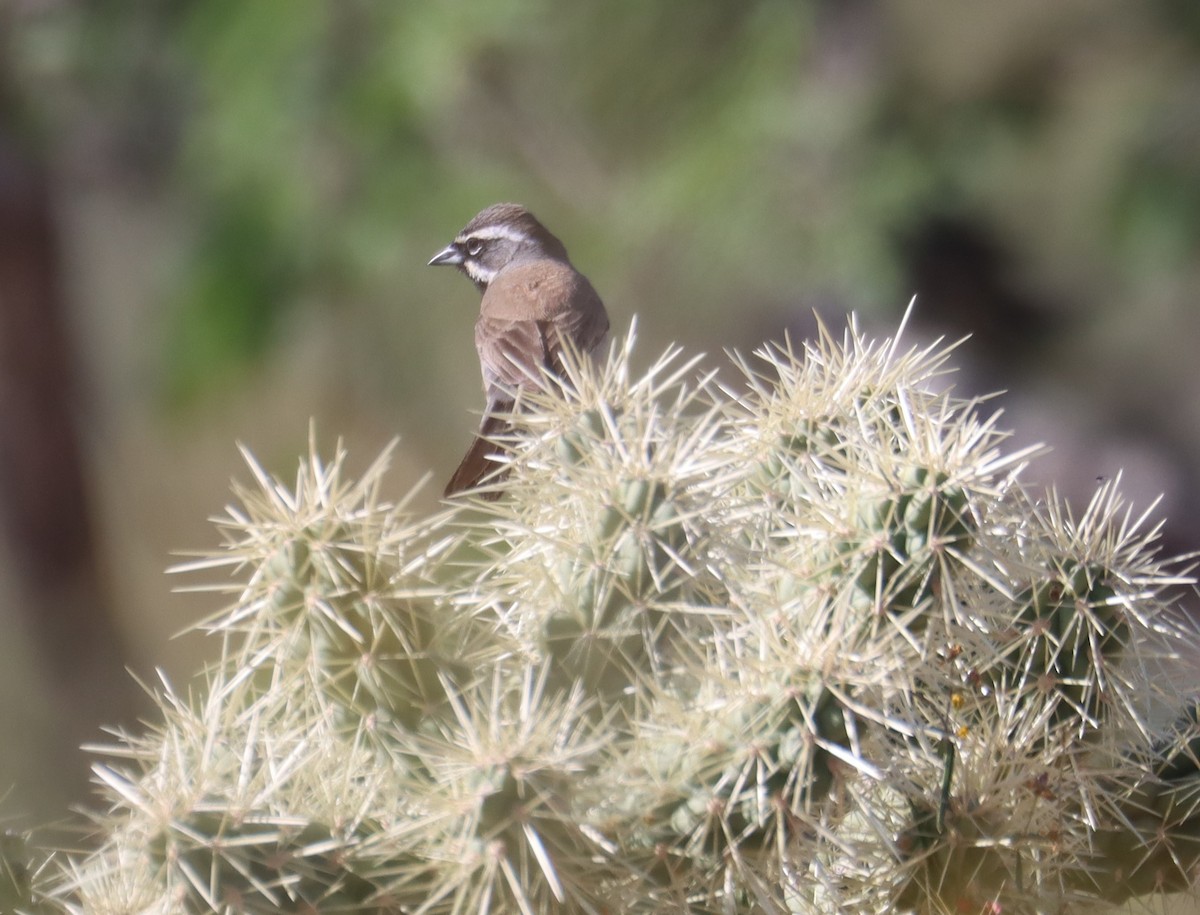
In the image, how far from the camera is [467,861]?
1.32m

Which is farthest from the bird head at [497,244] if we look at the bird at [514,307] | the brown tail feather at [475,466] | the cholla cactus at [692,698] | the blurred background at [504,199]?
the blurred background at [504,199]

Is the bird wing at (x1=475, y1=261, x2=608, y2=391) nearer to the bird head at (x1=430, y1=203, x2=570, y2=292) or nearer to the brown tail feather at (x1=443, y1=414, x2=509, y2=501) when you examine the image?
the bird head at (x1=430, y1=203, x2=570, y2=292)

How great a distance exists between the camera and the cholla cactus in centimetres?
139

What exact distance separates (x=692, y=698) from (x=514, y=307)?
117cm

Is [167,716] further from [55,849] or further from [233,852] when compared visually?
[233,852]

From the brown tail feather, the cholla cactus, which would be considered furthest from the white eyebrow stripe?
the cholla cactus

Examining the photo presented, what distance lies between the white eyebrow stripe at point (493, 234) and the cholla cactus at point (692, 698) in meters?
0.99

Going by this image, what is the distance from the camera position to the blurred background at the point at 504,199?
674 centimetres

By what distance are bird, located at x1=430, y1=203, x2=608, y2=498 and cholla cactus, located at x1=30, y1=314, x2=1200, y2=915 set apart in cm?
49

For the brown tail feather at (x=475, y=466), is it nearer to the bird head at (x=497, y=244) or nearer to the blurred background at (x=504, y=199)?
the bird head at (x=497, y=244)

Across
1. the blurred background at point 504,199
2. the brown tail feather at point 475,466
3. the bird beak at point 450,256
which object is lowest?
the brown tail feather at point 475,466

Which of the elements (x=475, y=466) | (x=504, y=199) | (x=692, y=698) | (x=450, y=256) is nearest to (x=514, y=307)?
(x=450, y=256)

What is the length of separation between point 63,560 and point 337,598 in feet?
24.4

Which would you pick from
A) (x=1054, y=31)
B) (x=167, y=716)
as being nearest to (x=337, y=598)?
(x=167, y=716)
